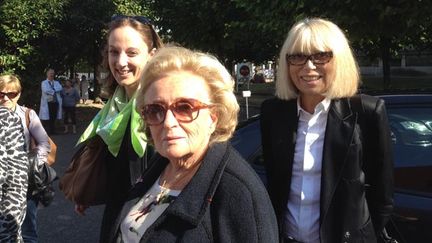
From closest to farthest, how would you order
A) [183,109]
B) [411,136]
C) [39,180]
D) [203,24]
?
[183,109] → [411,136] → [39,180] → [203,24]

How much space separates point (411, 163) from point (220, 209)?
6.35ft

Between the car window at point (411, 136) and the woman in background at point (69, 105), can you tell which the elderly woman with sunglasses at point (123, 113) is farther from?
the woman in background at point (69, 105)

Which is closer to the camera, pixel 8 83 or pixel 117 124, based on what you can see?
pixel 117 124

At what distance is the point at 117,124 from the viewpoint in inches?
85.9

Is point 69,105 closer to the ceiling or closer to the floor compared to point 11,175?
closer to the floor

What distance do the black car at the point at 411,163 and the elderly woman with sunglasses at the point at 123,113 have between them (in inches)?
43.2

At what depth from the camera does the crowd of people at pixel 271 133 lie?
1.64 m

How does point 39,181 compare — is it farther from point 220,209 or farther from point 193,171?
point 220,209

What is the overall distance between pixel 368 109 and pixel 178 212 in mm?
1062

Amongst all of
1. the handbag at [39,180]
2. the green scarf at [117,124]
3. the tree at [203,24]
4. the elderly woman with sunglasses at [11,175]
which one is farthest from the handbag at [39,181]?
the tree at [203,24]

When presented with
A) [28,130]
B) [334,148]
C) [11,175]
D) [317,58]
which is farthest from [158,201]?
[28,130]

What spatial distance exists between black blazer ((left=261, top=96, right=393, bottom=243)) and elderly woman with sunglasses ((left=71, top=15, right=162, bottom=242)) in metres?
0.59

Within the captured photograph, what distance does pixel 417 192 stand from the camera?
293 centimetres

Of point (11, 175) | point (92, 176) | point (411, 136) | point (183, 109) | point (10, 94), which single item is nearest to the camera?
point (183, 109)
